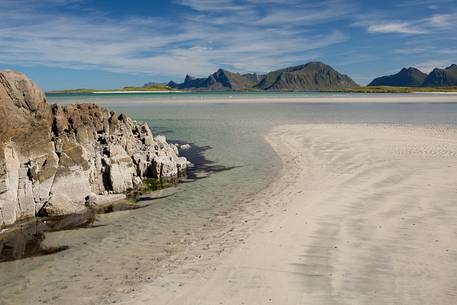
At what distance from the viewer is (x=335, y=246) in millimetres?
11062

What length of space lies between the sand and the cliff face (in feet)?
22.1

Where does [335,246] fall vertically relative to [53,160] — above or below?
below

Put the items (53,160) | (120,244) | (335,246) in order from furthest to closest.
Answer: (53,160) < (120,244) < (335,246)

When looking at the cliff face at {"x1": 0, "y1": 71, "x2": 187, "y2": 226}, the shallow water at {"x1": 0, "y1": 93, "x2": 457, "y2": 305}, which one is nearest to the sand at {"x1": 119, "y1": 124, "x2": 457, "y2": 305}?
the shallow water at {"x1": 0, "y1": 93, "x2": 457, "y2": 305}

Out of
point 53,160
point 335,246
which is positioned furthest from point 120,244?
point 335,246

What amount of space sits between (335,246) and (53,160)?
11754 millimetres

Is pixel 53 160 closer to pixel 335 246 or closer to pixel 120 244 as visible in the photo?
pixel 120 244

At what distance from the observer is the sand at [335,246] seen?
28.5ft

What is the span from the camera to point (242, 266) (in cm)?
1005

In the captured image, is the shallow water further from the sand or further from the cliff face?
the cliff face

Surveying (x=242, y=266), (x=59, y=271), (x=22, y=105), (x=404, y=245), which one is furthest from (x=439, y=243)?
(x=22, y=105)

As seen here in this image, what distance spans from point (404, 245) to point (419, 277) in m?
1.95

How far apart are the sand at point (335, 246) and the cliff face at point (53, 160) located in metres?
6.75

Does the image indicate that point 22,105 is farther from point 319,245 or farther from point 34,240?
point 319,245
